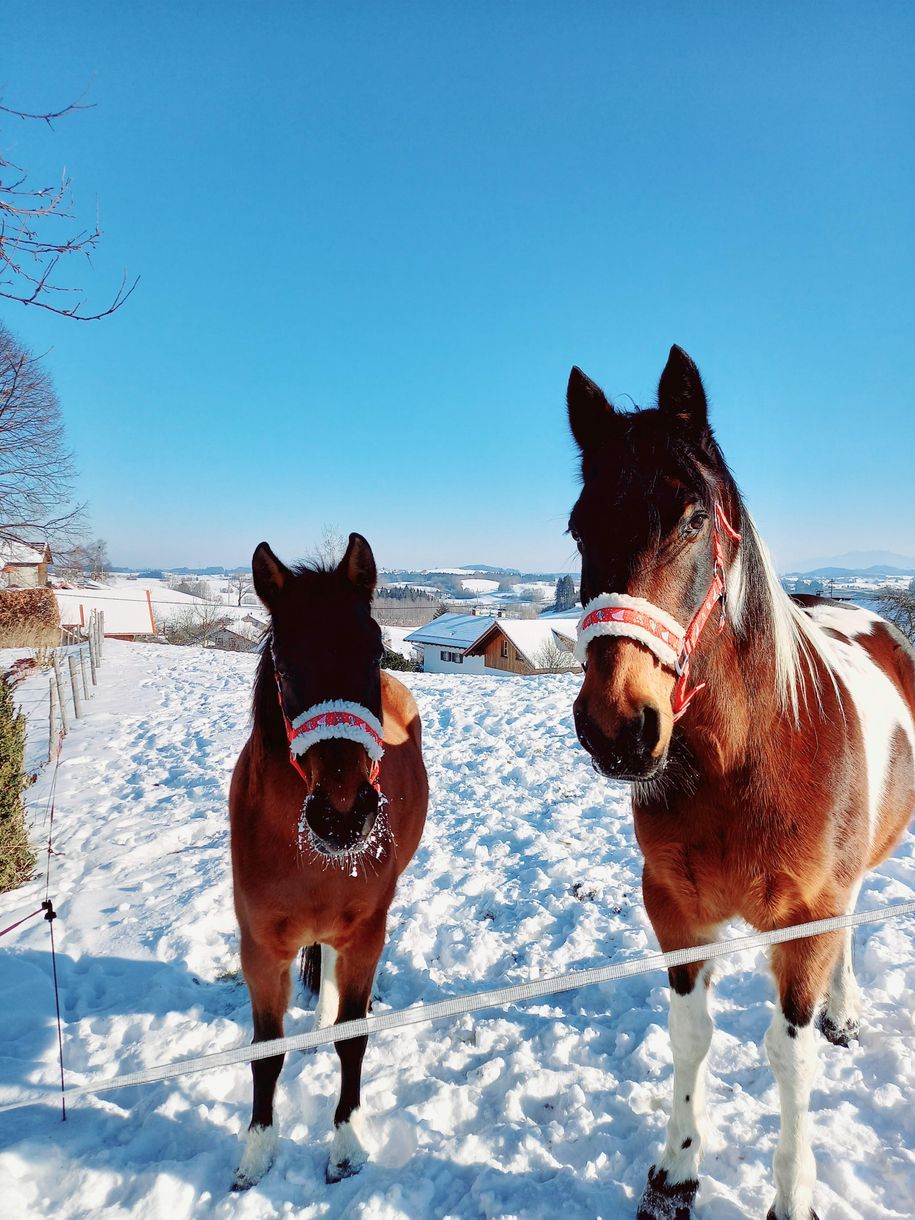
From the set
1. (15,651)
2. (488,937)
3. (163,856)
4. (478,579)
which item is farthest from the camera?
(478,579)

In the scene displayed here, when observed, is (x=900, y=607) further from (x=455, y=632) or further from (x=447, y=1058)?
(x=447, y=1058)

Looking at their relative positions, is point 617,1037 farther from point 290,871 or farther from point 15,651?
point 15,651

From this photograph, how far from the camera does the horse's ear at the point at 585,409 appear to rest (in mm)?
1885

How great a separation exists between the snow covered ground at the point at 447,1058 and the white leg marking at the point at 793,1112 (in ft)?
0.71

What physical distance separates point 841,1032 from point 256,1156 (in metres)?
2.74

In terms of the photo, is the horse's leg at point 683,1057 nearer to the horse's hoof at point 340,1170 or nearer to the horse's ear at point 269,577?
the horse's hoof at point 340,1170

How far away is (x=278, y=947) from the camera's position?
2.28m

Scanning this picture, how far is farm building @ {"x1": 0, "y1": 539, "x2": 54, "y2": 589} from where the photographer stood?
1170cm

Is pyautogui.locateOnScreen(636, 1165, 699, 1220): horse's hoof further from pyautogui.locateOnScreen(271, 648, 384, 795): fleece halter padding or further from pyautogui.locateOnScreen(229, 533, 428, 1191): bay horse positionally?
pyautogui.locateOnScreen(271, 648, 384, 795): fleece halter padding

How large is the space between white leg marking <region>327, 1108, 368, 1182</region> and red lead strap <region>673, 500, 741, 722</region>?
225 centimetres

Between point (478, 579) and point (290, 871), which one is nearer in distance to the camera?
A: point (290, 871)

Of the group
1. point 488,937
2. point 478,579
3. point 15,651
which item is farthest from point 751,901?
point 478,579

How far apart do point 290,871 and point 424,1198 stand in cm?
135

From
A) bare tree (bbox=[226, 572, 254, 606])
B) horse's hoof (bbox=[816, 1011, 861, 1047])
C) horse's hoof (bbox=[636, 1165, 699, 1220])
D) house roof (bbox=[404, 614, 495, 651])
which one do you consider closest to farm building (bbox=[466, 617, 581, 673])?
house roof (bbox=[404, 614, 495, 651])
